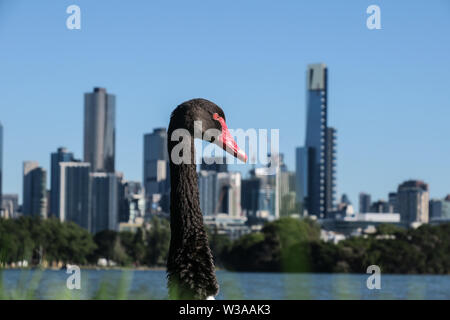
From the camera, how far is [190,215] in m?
6.24

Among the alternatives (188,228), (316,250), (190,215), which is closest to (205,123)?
(190,215)

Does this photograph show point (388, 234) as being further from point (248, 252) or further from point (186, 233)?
point (186, 233)

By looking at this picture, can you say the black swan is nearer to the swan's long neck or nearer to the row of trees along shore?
the swan's long neck

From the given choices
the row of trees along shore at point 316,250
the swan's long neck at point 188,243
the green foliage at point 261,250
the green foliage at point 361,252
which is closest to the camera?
the swan's long neck at point 188,243

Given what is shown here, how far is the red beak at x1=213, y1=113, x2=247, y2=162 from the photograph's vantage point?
22.1 feet

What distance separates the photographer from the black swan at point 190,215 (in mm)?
5922

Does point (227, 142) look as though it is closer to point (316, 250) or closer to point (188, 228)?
point (188, 228)

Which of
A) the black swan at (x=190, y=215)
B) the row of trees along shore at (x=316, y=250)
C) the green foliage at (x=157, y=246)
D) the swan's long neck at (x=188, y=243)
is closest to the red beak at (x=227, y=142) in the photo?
the black swan at (x=190, y=215)

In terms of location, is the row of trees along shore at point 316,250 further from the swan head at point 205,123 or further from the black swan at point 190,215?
the black swan at point 190,215

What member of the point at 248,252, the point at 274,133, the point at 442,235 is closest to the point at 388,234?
the point at 442,235

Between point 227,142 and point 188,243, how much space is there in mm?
1089

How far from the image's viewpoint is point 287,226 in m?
127
